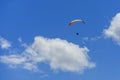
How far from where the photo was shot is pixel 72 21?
77.1 meters

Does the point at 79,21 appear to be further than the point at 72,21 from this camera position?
No

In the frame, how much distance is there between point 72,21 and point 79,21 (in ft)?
17.3

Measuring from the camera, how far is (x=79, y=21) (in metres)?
72.2
